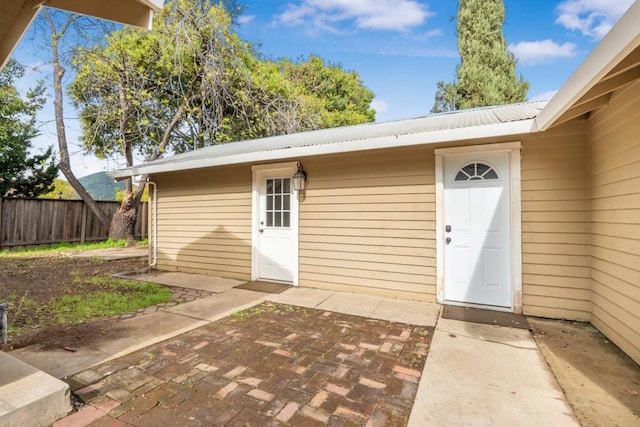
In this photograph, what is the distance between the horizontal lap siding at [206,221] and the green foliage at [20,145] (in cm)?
887

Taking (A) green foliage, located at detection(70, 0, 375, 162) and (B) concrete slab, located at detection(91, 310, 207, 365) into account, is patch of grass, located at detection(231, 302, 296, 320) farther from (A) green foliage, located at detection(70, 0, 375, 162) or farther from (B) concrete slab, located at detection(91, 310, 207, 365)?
(A) green foliage, located at detection(70, 0, 375, 162)

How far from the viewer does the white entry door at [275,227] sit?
16.4 ft

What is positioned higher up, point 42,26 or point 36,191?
point 42,26

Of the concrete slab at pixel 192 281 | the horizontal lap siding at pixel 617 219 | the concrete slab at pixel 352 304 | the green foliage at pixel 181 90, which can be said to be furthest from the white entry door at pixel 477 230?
the green foliage at pixel 181 90

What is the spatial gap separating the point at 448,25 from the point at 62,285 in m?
15.1

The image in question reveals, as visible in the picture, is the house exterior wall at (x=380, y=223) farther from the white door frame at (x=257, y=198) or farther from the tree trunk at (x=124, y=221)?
the tree trunk at (x=124, y=221)

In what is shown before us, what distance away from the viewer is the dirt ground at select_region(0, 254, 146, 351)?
2.94 m

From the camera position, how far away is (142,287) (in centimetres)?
489

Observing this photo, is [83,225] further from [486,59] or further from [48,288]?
[486,59]

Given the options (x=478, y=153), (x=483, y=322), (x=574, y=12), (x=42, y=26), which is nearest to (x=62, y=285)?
(x=483, y=322)

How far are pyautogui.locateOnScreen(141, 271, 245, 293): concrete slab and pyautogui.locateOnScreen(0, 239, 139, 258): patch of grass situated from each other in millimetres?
5178

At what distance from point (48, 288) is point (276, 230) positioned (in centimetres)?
365

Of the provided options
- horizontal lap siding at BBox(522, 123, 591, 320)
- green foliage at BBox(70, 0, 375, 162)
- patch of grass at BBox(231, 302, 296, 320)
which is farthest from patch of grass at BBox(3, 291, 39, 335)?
green foliage at BBox(70, 0, 375, 162)

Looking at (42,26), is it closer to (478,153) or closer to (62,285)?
(62,285)
